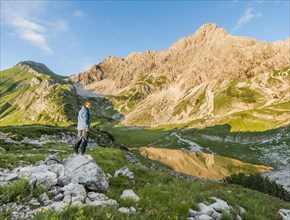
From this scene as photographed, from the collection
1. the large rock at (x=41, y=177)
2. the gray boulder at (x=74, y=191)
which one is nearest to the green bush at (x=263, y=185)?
the gray boulder at (x=74, y=191)

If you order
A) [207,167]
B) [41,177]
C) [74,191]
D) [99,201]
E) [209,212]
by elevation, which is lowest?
[207,167]

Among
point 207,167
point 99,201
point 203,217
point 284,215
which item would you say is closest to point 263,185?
point 284,215

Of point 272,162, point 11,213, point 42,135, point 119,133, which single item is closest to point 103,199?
point 11,213

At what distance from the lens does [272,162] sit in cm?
9594

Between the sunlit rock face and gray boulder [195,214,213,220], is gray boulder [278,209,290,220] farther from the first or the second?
the sunlit rock face

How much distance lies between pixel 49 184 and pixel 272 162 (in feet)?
334

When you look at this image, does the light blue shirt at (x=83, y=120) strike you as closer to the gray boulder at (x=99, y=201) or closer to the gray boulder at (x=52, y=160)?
the gray boulder at (x=52, y=160)

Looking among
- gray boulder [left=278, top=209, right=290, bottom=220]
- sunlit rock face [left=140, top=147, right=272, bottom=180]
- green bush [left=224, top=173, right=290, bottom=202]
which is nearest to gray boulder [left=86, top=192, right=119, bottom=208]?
gray boulder [left=278, top=209, right=290, bottom=220]

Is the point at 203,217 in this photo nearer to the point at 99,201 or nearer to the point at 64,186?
the point at 99,201

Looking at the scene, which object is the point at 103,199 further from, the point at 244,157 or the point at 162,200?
the point at 244,157

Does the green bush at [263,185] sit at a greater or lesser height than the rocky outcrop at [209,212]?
lesser

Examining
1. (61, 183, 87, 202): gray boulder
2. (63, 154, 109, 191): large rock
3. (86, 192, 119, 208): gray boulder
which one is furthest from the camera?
(63, 154, 109, 191): large rock

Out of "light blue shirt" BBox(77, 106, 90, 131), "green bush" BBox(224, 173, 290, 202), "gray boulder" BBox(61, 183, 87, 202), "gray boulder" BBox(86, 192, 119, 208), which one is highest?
"light blue shirt" BBox(77, 106, 90, 131)

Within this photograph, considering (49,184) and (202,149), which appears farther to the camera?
(202,149)
